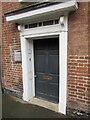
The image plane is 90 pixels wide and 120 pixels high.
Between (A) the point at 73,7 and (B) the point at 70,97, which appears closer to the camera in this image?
(A) the point at 73,7

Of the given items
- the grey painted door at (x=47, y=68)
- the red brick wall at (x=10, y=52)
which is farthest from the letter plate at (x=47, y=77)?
the red brick wall at (x=10, y=52)

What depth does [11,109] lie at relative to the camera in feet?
19.5

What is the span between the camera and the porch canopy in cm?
477

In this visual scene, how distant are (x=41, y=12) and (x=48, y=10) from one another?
0.26m

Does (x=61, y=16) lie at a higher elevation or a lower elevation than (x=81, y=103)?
higher

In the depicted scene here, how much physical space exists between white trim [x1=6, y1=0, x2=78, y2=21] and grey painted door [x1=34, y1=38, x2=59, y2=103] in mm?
978

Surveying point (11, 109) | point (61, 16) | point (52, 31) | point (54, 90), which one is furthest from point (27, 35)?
point (11, 109)

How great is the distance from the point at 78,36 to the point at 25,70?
2.33 m

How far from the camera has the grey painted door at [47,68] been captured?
6051mm

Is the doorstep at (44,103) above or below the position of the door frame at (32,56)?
below

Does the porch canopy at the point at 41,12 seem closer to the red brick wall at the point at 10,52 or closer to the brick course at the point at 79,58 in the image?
the brick course at the point at 79,58

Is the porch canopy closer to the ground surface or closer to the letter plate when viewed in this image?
the letter plate

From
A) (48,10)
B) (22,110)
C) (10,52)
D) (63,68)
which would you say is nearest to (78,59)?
(63,68)

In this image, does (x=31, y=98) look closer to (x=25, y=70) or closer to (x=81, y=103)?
(x=25, y=70)
